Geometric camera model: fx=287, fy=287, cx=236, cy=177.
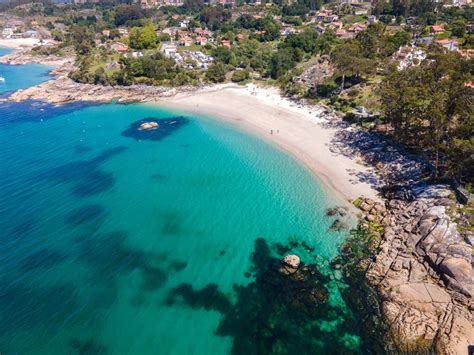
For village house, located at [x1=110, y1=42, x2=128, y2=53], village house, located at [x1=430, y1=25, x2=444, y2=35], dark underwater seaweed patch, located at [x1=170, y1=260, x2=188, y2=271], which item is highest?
village house, located at [x1=430, y1=25, x2=444, y2=35]

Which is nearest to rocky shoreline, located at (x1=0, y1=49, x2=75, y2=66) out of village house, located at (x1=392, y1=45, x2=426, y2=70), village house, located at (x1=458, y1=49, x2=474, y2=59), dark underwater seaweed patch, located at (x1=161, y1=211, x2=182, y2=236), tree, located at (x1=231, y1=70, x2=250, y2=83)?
tree, located at (x1=231, y1=70, x2=250, y2=83)

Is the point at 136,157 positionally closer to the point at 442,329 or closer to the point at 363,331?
the point at 363,331

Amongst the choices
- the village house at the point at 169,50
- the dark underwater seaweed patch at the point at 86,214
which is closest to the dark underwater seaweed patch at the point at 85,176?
the dark underwater seaweed patch at the point at 86,214

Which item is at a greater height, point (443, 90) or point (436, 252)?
point (443, 90)

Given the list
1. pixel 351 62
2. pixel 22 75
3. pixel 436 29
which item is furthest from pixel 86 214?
pixel 436 29

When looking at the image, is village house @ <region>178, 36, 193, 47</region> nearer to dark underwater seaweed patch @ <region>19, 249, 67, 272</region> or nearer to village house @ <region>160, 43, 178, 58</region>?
village house @ <region>160, 43, 178, 58</region>

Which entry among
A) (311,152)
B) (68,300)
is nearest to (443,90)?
(311,152)

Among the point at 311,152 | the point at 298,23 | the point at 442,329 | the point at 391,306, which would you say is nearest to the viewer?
the point at 442,329
